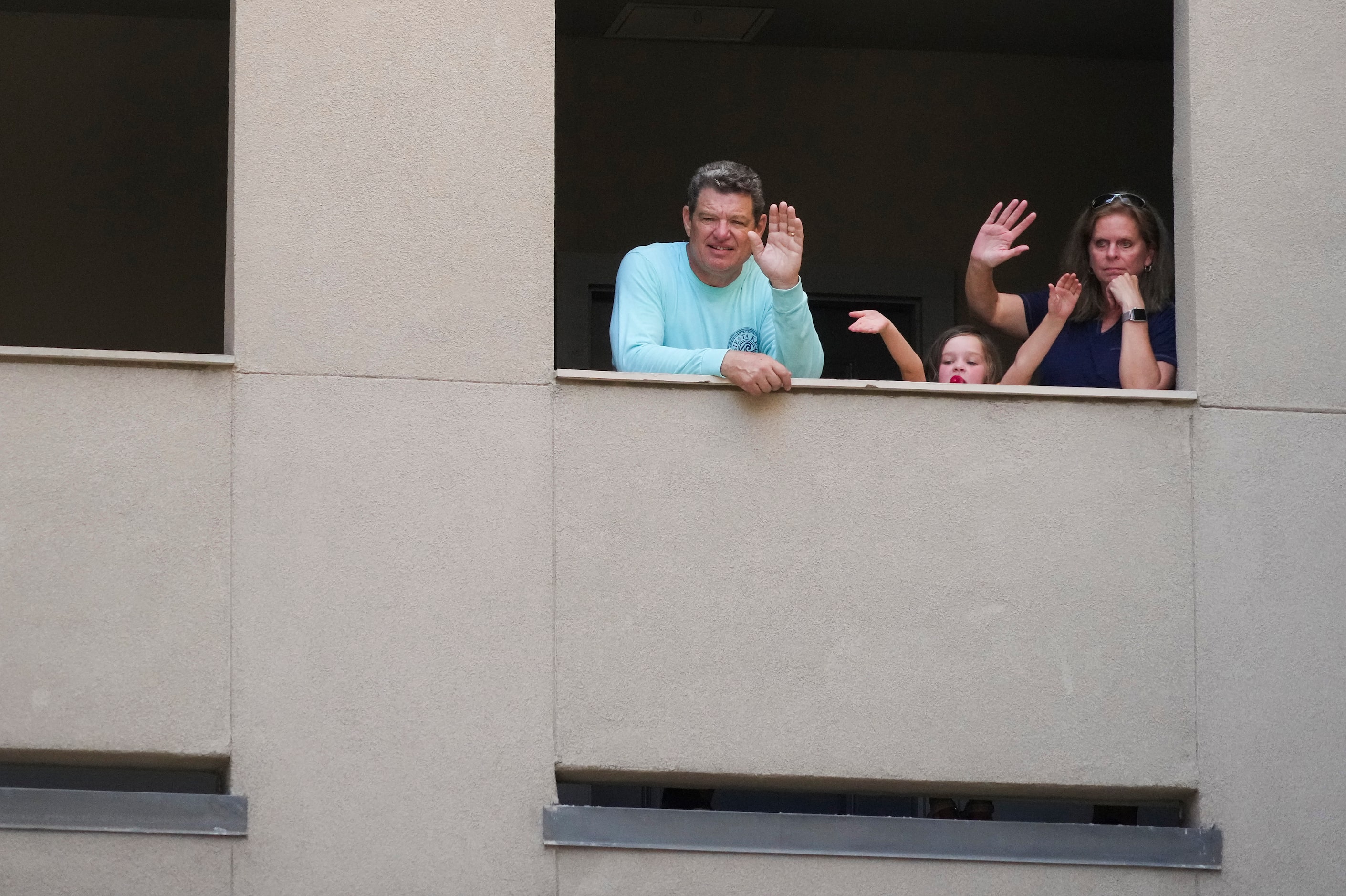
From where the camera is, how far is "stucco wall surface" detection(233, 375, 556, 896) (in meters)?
4.81

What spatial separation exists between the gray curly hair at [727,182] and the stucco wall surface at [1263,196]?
Answer: 1.27 metres

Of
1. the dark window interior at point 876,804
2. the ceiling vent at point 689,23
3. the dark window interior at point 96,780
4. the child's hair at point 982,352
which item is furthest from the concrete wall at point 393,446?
the ceiling vent at point 689,23

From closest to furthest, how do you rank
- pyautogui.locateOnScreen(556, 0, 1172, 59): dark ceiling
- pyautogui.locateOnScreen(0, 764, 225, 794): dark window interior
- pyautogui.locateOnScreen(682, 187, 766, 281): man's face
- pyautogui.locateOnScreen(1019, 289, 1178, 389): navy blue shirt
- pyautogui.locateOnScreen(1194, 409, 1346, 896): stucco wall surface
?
pyautogui.locateOnScreen(1194, 409, 1346, 896): stucco wall surface, pyautogui.locateOnScreen(682, 187, 766, 281): man's face, pyautogui.locateOnScreen(1019, 289, 1178, 389): navy blue shirt, pyautogui.locateOnScreen(0, 764, 225, 794): dark window interior, pyautogui.locateOnScreen(556, 0, 1172, 59): dark ceiling

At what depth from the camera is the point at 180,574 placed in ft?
15.8

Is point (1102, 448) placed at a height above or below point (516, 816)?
above

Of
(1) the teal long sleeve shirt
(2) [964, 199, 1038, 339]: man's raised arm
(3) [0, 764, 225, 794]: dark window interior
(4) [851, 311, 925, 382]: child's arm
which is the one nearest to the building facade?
(1) the teal long sleeve shirt

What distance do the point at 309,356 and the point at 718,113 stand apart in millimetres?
3291

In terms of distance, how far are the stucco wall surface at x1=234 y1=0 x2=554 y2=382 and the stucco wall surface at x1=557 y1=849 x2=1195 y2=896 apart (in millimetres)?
1353

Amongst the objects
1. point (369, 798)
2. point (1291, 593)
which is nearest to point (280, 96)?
point (369, 798)

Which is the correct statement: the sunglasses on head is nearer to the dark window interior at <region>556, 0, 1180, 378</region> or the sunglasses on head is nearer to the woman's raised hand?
the woman's raised hand

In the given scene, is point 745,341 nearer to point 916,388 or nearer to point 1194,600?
point 916,388

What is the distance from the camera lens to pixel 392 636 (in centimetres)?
487

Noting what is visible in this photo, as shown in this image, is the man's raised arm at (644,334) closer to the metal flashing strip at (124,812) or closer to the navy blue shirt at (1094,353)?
the navy blue shirt at (1094,353)

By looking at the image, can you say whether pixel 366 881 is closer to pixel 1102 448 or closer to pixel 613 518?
pixel 613 518
